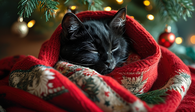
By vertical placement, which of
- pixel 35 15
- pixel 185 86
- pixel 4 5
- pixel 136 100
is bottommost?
pixel 185 86

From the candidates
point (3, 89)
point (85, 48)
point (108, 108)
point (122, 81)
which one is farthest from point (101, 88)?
point (3, 89)

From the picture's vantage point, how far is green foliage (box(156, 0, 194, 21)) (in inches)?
47.0

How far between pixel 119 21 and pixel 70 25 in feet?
0.95

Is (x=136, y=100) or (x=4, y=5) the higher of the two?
(x=4, y=5)

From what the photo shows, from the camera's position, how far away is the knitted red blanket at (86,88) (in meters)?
0.47

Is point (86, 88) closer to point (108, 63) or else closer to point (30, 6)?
point (108, 63)

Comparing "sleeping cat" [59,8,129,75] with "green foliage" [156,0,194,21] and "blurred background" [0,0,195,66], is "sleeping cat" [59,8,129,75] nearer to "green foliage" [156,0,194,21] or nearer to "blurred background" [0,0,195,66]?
"blurred background" [0,0,195,66]

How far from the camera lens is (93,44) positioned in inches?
30.5

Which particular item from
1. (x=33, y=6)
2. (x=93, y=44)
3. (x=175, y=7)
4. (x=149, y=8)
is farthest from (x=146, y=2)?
(x=33, y=6)

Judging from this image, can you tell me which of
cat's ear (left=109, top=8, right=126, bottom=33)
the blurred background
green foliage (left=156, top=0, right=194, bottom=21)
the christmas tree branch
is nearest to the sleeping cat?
cat's ear (left=109, top=8, right=126, bottom=33)

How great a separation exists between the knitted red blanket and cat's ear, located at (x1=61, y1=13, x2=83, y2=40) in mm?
83

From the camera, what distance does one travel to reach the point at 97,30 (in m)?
0.82

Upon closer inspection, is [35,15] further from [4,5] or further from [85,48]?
[85,48]

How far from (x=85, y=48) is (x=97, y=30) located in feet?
0.43
